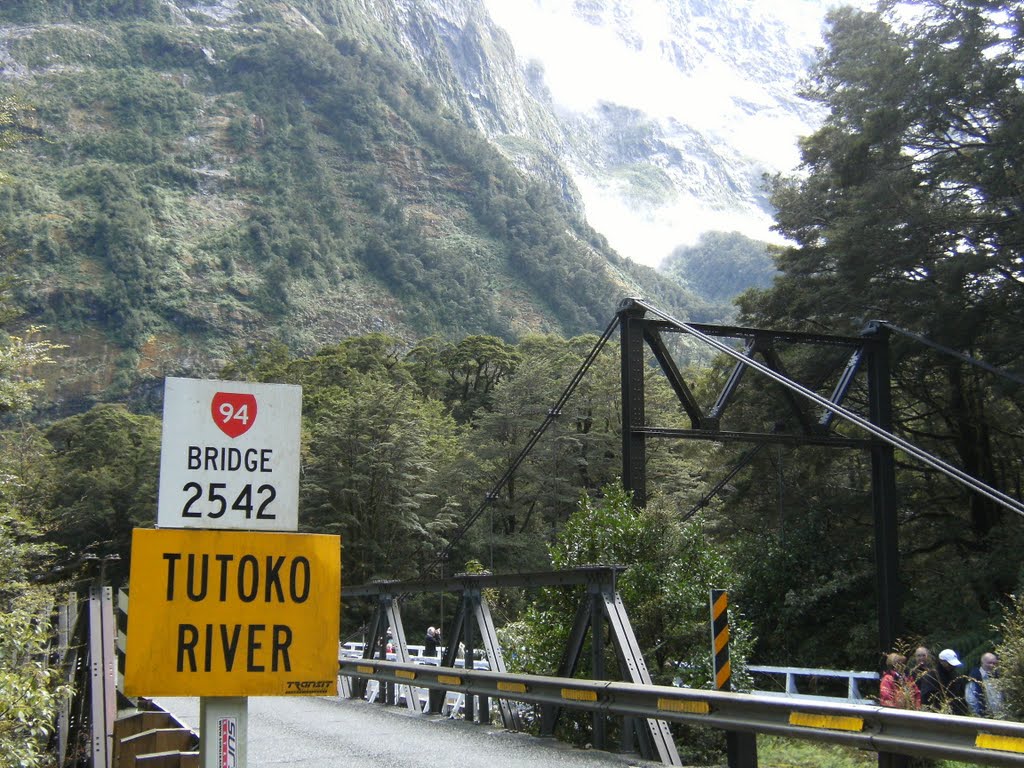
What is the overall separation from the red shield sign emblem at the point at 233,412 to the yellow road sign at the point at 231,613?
0.43 m

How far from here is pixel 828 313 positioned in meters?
29.7

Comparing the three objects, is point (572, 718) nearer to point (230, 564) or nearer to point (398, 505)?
point (230, 564)

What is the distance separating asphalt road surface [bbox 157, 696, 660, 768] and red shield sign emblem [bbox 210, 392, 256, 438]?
20.7 feet

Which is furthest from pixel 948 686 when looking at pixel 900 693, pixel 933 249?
pixel 933 249

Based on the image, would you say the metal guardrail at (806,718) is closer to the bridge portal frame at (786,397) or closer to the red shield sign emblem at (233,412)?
the red shield sign emblem at (233,412)

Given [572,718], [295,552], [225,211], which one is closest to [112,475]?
[572,718]

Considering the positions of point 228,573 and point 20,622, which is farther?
point 20,622

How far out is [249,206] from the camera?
151 metres

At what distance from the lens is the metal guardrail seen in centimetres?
668

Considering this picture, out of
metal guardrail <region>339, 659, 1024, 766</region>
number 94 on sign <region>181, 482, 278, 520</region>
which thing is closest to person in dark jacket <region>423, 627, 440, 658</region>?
metal guardrail <region>339, 659, 1024, 766</region>

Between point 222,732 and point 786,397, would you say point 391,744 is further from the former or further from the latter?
point 786,397

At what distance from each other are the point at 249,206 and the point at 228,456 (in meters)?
152

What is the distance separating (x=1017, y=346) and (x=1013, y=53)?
7047mm

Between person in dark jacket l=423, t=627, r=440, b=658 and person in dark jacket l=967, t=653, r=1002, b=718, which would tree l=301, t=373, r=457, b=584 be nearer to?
person in dark jacket l=423, t=627, r=440, b=658
